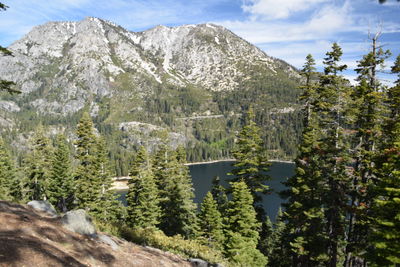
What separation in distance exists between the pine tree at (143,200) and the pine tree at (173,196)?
5.78ft

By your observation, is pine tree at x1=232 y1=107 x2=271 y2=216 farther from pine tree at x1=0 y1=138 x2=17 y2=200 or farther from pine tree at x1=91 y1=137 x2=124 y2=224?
pine tree at x1=0 y1=138 x2=17 y2=200

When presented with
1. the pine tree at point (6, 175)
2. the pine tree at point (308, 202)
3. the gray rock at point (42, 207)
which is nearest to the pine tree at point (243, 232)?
the pine tree at point (308, 202)

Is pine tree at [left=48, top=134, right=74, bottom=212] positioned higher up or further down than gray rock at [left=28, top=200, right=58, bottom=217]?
further down

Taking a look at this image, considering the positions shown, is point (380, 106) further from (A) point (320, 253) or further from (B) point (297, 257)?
(B) point (297, 257)

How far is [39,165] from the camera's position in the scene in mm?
46219

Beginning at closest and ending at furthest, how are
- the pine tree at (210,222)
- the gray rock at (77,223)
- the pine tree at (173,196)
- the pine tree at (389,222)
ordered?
1. the gray rock at (77,223)
2. the pine tree at (389,222)
3. the pine tree at (173,196)
4. the pine tree at (210,222)

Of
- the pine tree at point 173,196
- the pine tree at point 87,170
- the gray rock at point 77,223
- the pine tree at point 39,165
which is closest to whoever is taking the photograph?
the gray rock at point 77,223

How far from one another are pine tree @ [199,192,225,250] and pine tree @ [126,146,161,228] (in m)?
6.64

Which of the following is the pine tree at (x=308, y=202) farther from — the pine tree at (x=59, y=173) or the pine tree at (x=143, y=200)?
the pine tree at (x=59, y=173)

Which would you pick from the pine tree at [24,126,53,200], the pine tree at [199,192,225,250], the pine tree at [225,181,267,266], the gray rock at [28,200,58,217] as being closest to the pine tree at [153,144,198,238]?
the pine tree at [199,192,225,250]

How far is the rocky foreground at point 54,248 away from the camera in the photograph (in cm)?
771

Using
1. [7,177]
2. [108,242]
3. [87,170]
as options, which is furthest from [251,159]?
[7,177]

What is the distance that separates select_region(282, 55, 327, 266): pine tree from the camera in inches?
894

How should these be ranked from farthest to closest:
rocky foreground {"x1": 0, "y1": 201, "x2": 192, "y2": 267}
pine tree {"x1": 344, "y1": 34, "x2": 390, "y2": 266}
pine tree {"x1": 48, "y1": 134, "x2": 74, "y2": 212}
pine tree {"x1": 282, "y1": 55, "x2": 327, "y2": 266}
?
pine tree {"x1": 48, "y1": 134, "x2": 74, "y2": 212}, pine tree {"x1": 282, "y1": 55, "x2": 327, "y2": 266}, pine tree {"x1": 344, "y1": 34, "x2": 390, "y2": 266}, rocky foreground {"x1": 0, "y1": 201, "x2": 192, "y2": 267}
